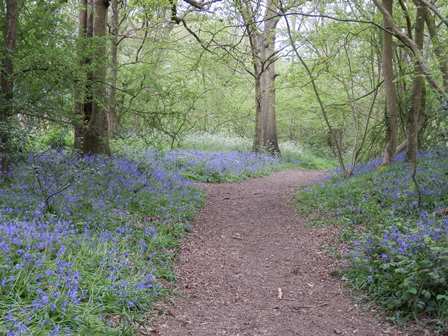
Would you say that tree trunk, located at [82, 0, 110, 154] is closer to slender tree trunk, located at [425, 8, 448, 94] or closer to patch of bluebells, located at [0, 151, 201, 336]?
patch of bluebells, located at [0, 151, 201, 336]

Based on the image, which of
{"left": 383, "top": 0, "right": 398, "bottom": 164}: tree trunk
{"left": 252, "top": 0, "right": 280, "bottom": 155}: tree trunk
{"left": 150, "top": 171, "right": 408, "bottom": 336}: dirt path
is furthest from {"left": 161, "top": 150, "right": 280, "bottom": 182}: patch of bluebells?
{"left": 383, "top": 0, "right": 398, "bottom": 164}: tree trunk

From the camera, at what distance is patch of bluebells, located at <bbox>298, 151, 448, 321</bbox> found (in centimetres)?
374

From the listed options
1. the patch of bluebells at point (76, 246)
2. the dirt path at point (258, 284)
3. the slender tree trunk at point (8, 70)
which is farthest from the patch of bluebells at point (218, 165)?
the slender tree trunk at point (8, 70)

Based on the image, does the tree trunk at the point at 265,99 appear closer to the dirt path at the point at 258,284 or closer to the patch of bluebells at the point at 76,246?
the dirt path at the point at 258,284

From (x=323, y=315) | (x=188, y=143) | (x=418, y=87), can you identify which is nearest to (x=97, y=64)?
(x=323, y=315)

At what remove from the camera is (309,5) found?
13.7 metres

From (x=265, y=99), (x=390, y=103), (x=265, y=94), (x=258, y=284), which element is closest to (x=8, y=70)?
→ (x=258, y=284)

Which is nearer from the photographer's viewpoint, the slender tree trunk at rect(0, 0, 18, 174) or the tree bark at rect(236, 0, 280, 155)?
the slender tree trunk at rect(0, 0, 18, 174)

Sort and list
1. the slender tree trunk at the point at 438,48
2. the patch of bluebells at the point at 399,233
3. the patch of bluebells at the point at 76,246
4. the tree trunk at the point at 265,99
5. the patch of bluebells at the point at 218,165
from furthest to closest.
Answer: the tree trunk at the point at 265,99, the patch of bluebells at the point at 218,165, the slender tree trunk at the point at 438,48, the patch of bluebells at the point at 399,233, the patch of bluebells at the point at 76,246

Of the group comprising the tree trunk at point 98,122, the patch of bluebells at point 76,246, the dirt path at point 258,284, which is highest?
the tree trunk at point 98,122

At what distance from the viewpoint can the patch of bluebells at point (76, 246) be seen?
3.15m

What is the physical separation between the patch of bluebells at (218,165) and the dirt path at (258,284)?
167 inches

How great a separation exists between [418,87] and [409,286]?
6.03m

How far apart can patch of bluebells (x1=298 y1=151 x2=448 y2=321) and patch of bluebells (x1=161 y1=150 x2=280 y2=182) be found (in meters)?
4.29
